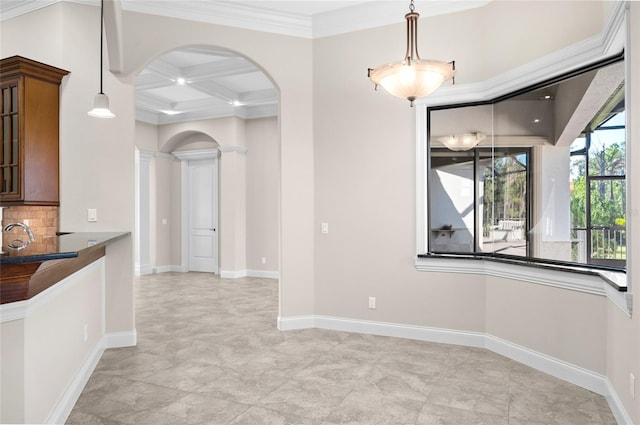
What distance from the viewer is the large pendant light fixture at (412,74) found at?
3.19 meters

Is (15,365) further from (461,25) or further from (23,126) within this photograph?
(461,25)

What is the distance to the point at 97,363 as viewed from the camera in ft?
12.0

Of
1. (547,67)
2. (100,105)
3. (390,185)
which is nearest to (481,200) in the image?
(390,185)

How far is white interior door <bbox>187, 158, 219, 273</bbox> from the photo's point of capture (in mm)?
9033

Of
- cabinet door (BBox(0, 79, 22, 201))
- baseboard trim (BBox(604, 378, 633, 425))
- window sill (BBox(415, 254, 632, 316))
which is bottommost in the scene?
baseboard trim (BBox(604, 378, 633, 425))

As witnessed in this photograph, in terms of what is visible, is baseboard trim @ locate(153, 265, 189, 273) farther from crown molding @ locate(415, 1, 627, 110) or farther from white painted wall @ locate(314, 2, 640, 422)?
crown molding @ locate(415, 1, 627, 110)

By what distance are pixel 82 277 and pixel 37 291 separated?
121cm

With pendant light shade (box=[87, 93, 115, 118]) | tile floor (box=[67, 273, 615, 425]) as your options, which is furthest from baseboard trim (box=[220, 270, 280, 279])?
pendant light shade (box=[87, 93, 115, 118])

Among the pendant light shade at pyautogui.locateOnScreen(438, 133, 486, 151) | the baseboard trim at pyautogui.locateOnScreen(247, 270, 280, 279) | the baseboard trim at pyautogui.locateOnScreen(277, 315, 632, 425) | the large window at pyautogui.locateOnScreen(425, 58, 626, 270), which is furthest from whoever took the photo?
the baseboard trim at pyautogui.locateOnScreen(247, 270, 280, 279)

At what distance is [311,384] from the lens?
3209mm

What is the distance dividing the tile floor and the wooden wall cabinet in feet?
5.57

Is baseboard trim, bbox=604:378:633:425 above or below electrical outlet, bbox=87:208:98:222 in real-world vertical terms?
below

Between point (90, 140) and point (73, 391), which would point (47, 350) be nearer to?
point (73, 391)

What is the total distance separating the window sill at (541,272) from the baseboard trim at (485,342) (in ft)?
1.98
